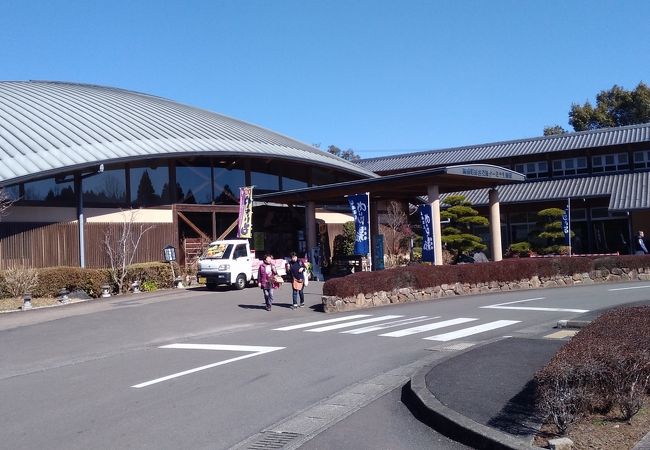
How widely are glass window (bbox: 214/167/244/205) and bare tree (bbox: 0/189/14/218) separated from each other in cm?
1074

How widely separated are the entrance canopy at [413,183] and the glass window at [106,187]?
6893 millimetres

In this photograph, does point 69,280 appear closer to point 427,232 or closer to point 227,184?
point 227,184

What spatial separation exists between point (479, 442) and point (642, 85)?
61.7 m

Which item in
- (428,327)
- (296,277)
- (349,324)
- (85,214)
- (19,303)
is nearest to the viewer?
(428,327)

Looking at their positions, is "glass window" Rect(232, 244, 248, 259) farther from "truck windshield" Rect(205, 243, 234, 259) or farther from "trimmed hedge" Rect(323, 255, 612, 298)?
"trimmed hedge" Rect(323, 255, 612, 298)

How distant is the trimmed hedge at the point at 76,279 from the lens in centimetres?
2397

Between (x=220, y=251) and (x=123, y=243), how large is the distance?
14.4 feet

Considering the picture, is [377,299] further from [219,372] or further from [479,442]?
[479,442]

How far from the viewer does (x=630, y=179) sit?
4134cm

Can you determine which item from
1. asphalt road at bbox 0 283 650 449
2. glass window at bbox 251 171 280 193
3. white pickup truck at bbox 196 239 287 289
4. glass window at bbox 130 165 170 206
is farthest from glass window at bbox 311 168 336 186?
asphalt road at bbox 0 283 650 449

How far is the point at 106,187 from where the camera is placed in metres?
29.9

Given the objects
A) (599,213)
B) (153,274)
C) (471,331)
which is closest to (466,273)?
(471,331)

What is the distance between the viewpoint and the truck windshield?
86.6ft

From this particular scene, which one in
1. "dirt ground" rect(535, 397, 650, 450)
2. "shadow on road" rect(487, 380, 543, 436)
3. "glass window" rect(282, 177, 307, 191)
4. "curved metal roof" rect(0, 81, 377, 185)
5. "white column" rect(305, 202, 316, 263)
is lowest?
"shadow on road" rect(487, 380, 543, 436)
